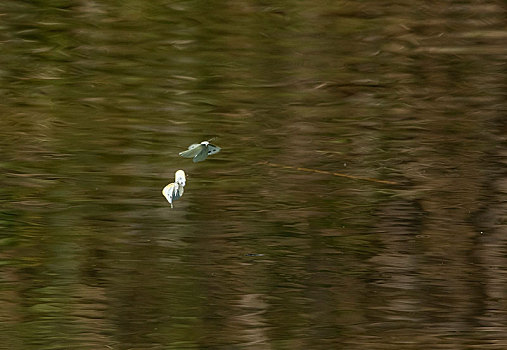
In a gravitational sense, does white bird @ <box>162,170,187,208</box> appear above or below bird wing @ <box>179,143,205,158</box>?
below

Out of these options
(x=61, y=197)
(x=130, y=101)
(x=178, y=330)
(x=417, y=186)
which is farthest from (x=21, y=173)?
(x=417, y=186)

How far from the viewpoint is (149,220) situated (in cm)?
133

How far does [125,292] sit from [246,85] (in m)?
0.45

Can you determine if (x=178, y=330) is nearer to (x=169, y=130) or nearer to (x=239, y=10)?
(x=169, y=130)

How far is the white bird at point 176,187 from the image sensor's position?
131 centimetres

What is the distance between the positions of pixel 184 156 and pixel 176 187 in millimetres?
61

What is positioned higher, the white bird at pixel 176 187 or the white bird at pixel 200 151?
the white bird at pixel 200 151

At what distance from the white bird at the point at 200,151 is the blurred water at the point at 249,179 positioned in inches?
0.5

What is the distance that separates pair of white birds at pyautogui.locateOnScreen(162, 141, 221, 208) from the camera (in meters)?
1.31

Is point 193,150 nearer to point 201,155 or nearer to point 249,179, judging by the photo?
point 201,155

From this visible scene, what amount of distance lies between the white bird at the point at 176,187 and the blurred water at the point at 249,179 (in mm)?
16

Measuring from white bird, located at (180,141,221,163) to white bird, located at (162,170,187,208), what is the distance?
35mm

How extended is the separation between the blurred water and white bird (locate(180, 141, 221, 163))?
12mm

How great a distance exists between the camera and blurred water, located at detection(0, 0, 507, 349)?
4.28ft
